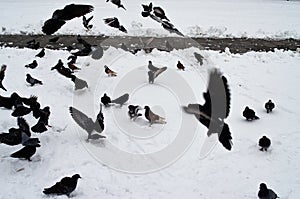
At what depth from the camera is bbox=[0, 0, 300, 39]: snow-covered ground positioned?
34.6ft

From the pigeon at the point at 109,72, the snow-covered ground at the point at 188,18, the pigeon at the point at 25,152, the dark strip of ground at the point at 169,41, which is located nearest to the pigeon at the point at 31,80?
the pigeon at the point at 109,72

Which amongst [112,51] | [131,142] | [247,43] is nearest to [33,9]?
[112,51]

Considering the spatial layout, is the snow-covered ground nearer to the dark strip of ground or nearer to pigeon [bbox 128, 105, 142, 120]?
the dark strip of ground

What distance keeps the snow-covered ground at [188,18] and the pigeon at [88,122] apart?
654cm

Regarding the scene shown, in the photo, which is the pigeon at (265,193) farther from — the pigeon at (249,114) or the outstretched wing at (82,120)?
the outstretched wing at (82,120)

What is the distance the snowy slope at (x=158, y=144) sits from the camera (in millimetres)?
3389

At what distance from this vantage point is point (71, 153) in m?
3.85

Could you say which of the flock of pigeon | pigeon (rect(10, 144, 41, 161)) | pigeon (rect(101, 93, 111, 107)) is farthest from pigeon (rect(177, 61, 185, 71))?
pigeon (rect(10, 144, 41, 161))

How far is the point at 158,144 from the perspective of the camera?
13.6ft

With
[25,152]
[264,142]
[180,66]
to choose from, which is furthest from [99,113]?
[180,66]

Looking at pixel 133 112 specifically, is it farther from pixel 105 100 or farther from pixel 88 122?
pixel 88 122

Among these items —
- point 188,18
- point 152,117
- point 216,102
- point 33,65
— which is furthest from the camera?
point 188,18

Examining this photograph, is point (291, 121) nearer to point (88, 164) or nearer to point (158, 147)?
point (158, 147)

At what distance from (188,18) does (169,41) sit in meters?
3.38
